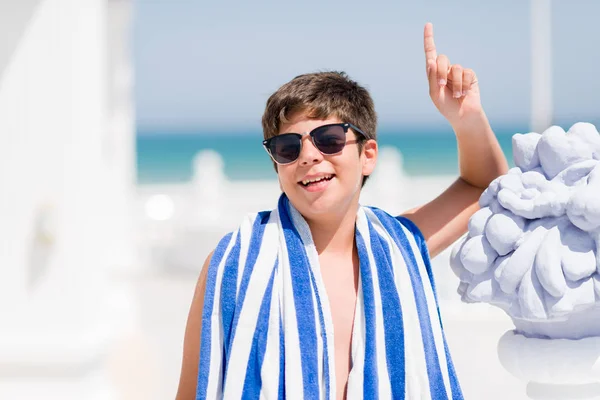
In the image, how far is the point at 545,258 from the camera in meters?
1.61

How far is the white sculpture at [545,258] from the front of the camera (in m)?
1.62

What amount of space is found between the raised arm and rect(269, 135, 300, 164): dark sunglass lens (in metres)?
0.40

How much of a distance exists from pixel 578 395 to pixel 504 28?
188 feet

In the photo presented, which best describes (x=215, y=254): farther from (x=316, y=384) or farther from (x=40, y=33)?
(x=40, y=33)

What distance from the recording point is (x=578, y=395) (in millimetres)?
1778

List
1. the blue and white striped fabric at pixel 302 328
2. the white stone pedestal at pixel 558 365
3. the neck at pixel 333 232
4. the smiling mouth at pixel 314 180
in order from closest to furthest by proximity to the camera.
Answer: the white stone pedestal at pixel 558 365 < the blue and white striped fabric at pixel 302 328 < the smiling mouth at pixel 314 180 < the neck at pixel 333 232

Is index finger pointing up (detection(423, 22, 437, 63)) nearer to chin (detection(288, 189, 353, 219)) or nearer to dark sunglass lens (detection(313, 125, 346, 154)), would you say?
dark sunglass lens (detection(313, 125, 346, 154))

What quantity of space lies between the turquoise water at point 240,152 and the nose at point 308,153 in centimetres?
3861

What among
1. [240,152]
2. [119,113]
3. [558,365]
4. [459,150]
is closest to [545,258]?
[558,365]

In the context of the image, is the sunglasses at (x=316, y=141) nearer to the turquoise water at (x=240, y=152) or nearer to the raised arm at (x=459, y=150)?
the raised arm at (x=459, y=150)

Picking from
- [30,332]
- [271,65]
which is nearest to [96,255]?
[30,332]

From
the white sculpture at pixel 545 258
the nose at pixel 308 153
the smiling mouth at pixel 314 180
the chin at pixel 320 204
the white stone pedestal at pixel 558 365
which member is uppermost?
the nose at pixel 308 153

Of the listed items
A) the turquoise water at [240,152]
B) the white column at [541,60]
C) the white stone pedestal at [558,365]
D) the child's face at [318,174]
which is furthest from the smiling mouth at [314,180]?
the turquoise water at [240,152]

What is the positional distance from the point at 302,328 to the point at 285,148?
448 millimetres
